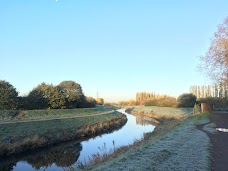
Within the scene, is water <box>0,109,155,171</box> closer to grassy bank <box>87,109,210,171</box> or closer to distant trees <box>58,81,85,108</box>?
Result: grassy bank <box>87,109,210,171</box>

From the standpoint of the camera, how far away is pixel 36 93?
41.5m

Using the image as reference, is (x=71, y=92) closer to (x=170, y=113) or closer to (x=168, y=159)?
(x=170, y=113)

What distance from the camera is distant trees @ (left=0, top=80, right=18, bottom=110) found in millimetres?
34000

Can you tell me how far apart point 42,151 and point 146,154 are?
1282 cm

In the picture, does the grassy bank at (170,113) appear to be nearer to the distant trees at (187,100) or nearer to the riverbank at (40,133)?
the distant trees at (187,100)

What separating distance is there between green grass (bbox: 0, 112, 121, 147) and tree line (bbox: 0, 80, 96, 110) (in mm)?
8947

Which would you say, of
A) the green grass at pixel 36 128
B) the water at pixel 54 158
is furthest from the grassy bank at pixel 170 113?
the water at pixel 54 158

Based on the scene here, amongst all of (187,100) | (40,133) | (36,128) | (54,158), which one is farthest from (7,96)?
(187,100)

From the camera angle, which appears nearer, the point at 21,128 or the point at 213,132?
the point at 213,132

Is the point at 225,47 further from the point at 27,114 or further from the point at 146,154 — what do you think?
the point at 27,114

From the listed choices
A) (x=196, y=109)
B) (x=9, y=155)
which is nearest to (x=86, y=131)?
(x=9, y=155)

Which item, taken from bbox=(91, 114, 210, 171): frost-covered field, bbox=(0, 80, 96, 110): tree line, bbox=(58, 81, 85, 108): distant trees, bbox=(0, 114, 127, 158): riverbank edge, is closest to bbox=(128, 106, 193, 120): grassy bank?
bbox=(0, 114, 127, 158): riverbank edge

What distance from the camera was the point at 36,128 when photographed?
25.6m

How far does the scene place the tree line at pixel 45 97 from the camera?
34.6 metres
